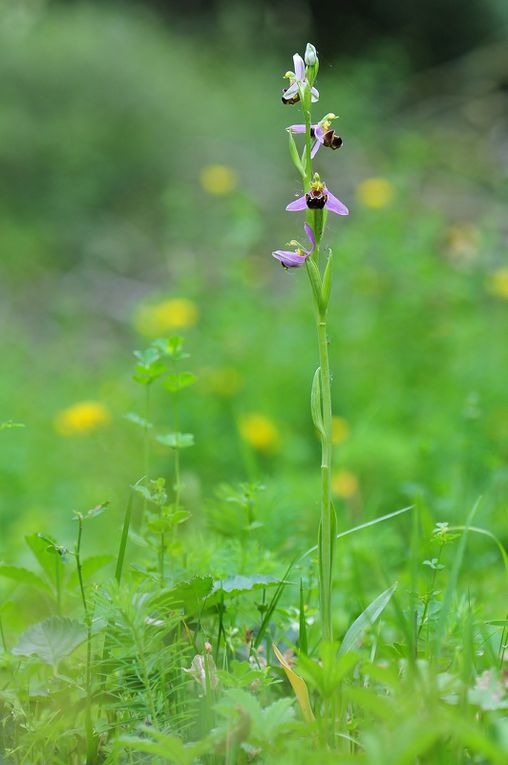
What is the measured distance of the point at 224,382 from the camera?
3.01m

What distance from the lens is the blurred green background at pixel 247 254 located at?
2635mm

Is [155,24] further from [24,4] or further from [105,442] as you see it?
[105,442]

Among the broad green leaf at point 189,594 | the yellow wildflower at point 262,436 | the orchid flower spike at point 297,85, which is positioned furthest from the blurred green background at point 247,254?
the broad green leaf at point 189,594

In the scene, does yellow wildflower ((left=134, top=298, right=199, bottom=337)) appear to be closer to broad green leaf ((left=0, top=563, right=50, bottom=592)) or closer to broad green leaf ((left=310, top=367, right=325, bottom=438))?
broad green leaf ((left=0, top=563, right=50, bottom=592))

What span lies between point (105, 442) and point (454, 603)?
67.6 inches

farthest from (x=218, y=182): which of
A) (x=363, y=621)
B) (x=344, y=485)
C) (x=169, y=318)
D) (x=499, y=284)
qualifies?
(x=363, y=621)

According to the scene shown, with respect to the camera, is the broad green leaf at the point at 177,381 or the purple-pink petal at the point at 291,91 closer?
the purple-pink petal at the point at 291,91

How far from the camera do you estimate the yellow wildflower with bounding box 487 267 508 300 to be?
313cm

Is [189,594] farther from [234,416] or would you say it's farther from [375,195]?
[375,195]

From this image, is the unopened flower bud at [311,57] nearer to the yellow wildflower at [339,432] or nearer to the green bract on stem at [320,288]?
the green bract on stem at [320,288]

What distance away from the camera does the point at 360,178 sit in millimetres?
6504

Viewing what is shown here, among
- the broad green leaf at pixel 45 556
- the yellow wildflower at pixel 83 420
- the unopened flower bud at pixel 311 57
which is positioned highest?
the unopened flower bud at pixel 311 57

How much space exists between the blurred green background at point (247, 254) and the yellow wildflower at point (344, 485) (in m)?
0.01

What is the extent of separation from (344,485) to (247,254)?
3.16 m
